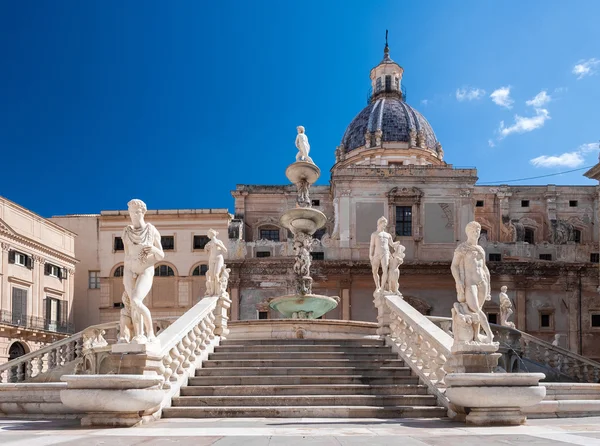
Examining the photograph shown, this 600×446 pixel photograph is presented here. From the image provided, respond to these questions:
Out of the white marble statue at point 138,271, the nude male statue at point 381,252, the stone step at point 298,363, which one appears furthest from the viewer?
the nude male statue at point 381,252

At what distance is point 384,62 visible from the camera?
186ft

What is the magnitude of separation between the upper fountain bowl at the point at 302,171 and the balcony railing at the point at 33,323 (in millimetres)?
20398

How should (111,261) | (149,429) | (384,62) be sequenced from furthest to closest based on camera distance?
(384,62), (111,261), (149,429)

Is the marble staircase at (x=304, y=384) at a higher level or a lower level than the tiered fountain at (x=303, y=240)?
lower

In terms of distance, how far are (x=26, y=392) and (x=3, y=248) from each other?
25689 millimetres

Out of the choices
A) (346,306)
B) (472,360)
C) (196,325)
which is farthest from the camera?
(346,306)

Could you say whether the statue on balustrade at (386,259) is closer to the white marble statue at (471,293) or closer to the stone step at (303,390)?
the stone step at (303,390)

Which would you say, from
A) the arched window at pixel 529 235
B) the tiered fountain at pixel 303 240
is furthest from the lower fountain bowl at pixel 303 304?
the arched window at pixel 529 235

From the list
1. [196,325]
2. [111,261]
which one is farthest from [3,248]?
[196,325]

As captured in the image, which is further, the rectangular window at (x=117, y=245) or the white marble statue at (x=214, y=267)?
the rectangular window at (x=117, y=245)

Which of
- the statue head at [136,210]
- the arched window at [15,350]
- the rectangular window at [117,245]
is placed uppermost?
the rectangular window at [117,245]

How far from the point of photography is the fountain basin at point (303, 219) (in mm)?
17703

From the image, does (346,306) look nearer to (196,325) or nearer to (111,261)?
(111,261)

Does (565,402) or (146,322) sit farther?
(565,402)
